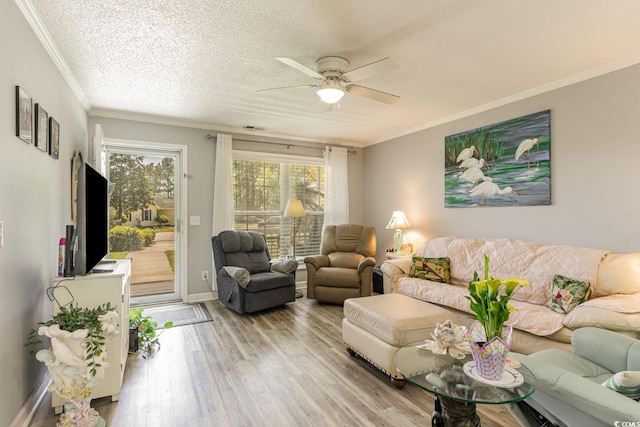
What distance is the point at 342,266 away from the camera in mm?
4680

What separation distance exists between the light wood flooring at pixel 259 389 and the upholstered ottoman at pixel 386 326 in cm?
16

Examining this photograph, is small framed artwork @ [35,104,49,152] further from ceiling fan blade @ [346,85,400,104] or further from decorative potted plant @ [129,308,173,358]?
ceiling fan blade @ [346,85,400,104]

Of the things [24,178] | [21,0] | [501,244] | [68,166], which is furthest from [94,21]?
[501,244]

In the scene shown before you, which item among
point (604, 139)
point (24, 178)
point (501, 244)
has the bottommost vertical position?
point (501, 244)

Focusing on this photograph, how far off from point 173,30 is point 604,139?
3664 mm

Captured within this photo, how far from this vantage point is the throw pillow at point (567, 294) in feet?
8.46

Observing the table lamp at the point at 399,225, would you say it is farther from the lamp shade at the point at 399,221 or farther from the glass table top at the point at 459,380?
the glass table top at the point at 459,380

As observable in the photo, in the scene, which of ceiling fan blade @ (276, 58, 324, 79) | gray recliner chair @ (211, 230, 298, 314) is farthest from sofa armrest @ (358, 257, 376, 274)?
ceiling fan blade @ (276, 58, 324, 79)

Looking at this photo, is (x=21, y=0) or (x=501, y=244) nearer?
(x=21, y=0)

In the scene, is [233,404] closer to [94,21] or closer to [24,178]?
[24,178]

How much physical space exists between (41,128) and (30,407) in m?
1.80

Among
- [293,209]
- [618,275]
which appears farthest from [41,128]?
[618,275]

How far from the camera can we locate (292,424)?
198cm

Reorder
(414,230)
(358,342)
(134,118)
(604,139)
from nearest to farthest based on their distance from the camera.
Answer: (358,342)
(604,139)
(134,118)
(414,230)
